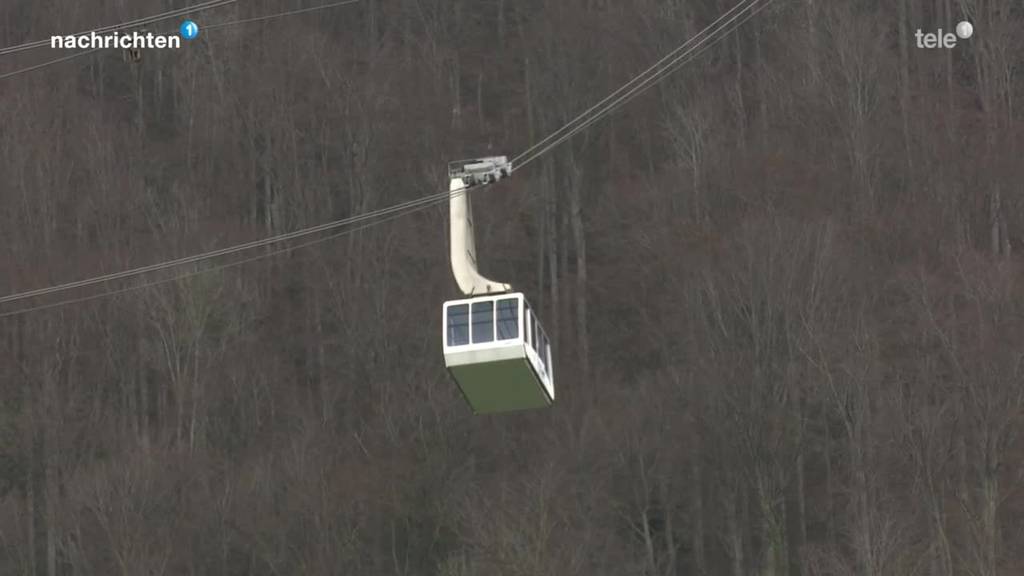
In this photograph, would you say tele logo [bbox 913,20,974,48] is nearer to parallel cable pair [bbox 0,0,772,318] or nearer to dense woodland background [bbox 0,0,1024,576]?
dense woodland background [bbox 0,0,1024,576]

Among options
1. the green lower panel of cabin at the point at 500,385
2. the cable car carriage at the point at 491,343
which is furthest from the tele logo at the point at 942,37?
the green lower panel of cabin at the point at 500,385

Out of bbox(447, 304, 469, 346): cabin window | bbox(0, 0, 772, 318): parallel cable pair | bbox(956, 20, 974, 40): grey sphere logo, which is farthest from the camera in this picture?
bbox(956, 20, 974, 40): grey sphere logo

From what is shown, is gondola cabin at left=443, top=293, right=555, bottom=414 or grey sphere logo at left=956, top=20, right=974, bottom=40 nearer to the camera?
gondola cabin at left=443, top=293, right=555, bottom=414

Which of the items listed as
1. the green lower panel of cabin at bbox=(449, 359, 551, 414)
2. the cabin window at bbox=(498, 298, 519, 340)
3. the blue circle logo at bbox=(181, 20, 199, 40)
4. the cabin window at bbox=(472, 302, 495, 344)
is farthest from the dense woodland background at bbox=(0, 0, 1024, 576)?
the cabin window at bbox=(498, 298, 519, 340)

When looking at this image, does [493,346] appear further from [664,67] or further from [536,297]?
[664,67]

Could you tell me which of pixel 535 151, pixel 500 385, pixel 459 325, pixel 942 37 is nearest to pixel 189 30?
pixel 535 151

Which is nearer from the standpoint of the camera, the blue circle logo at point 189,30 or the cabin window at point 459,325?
the cabin window at point 459,325

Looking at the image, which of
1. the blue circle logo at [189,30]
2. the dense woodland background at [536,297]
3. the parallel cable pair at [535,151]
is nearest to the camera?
the dense woodland background at [536,297]

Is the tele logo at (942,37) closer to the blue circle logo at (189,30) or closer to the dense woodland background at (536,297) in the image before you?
the dense woodland background at (536,297)
